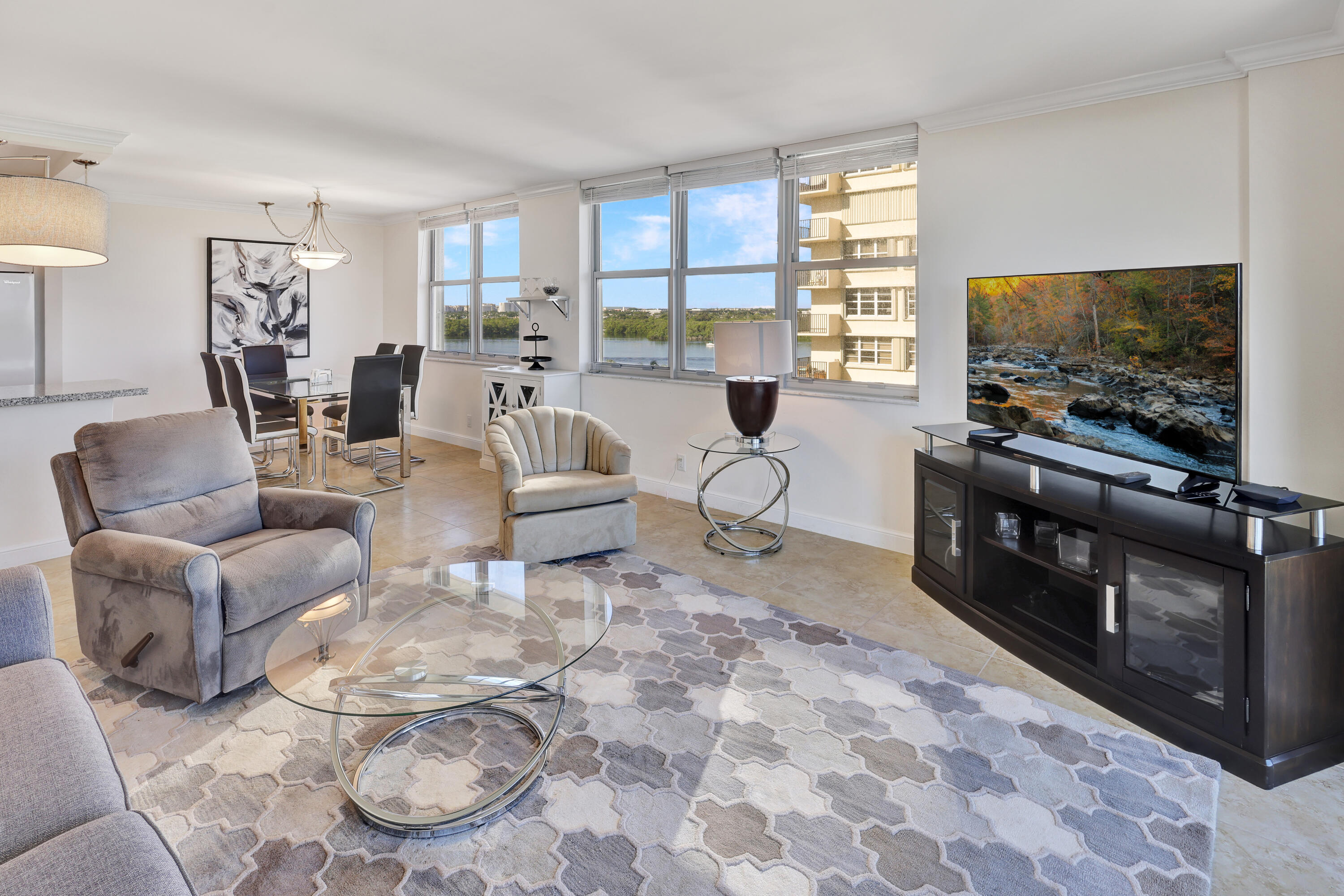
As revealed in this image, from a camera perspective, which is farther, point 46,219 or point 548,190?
point 548,190

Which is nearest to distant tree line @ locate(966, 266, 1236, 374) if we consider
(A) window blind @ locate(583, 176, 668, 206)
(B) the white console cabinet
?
(A) window blind @ locate(583, 176, 668, 206)

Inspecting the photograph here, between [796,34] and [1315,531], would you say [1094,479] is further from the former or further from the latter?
[796,34]

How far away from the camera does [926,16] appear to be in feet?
8.44

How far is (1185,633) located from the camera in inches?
87.0

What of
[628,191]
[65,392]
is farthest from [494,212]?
[65,392]

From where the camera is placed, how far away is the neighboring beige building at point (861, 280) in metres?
4.10

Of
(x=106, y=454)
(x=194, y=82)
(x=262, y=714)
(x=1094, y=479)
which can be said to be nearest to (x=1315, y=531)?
(x=1094, y=479)

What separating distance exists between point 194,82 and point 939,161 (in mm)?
3774

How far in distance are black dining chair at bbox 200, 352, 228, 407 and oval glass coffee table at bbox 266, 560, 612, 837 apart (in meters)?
3.89

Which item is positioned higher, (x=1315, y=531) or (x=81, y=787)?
(x=1315, y=531)

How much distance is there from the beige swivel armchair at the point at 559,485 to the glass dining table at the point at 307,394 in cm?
205

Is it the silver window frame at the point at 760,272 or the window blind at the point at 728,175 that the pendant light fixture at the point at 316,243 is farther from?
the window blind at the point at 728,175

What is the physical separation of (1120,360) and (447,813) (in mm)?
2805

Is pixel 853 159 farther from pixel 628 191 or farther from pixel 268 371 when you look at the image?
pixel 268 371
